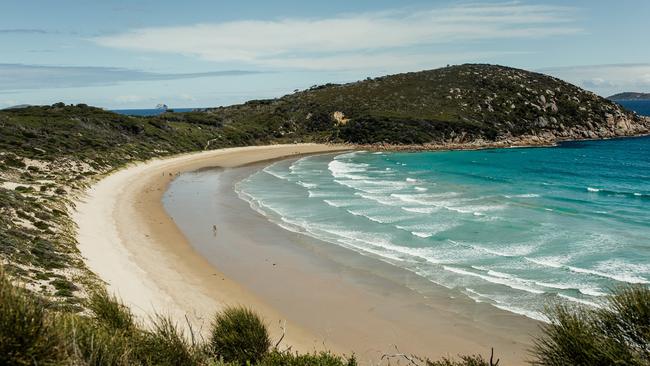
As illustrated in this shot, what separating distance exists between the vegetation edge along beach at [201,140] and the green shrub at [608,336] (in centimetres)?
3

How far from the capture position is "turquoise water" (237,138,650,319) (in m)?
20.0

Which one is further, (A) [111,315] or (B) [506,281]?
(B) [506,281]

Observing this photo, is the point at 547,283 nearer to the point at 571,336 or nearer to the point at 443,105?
the point at 571,336

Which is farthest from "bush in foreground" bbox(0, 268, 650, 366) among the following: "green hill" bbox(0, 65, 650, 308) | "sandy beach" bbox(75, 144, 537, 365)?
"green hill" bbox(0, 65, 650, 308)

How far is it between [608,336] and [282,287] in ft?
45.2

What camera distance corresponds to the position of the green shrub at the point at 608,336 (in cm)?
755

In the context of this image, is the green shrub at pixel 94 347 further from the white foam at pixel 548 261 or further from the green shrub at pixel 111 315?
the white foam at pixel 548 261

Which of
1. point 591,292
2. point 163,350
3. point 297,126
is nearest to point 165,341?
point 163,350

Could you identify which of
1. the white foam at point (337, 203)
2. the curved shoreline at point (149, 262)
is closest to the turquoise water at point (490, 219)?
the white foam at point (337, 203)

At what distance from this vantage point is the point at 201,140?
81.1 m

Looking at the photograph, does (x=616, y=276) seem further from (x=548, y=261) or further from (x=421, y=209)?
(x=421, y=209)

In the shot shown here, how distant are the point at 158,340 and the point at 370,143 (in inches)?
3186

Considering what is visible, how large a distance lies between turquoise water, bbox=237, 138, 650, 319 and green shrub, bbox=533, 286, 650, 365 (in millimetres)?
8531

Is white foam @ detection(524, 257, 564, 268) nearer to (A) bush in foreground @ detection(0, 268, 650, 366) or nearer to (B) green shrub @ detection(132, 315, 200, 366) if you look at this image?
(A) bush in foreground @ detection(0, 268, 650, 366)
